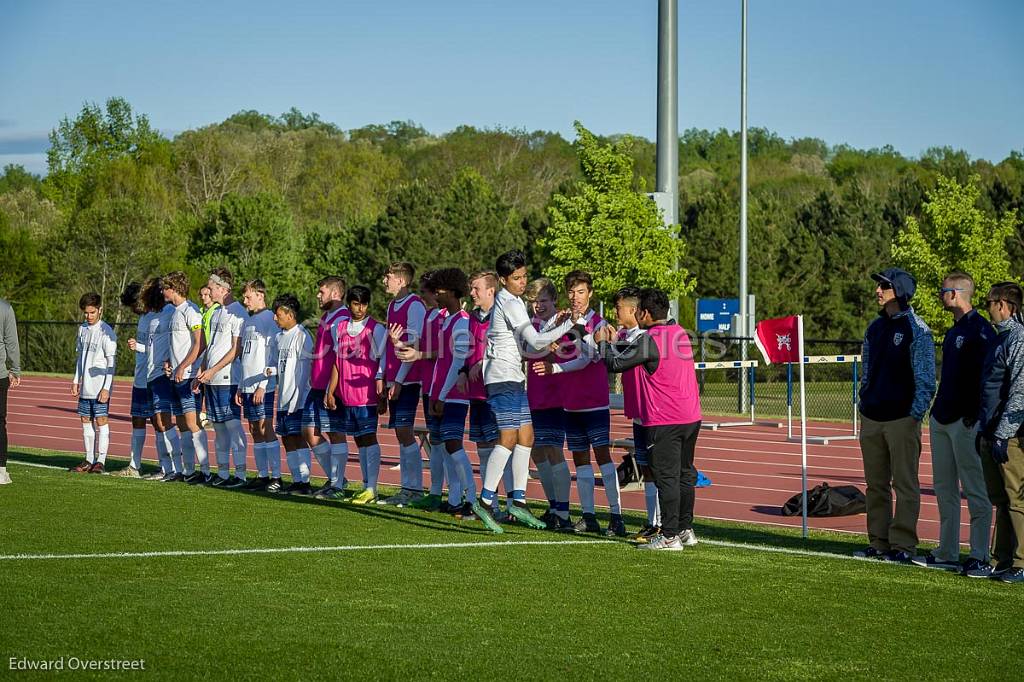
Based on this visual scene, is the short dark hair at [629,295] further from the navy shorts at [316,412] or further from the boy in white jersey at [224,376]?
the boy in white jersey at [224,376]

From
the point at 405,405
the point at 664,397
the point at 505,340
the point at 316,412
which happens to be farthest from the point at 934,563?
the point at 316,412

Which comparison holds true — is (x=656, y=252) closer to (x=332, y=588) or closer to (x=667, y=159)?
(x=667, y=159)

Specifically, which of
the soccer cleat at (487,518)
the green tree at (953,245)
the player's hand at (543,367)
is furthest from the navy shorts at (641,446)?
the green tree at (953,245)

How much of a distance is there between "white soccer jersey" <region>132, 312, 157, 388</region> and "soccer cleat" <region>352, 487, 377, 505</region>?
332cm

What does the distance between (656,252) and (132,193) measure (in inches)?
1846

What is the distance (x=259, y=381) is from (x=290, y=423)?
0.58 metres

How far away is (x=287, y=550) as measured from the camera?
8.27 meters

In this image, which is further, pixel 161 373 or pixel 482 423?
pixel 161 373

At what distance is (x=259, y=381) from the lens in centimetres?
1230

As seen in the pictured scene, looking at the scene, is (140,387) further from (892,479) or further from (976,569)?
(976,569)

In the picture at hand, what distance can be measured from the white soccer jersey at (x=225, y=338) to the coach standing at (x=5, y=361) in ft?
6.16

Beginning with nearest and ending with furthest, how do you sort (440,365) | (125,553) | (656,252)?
(125,553)
(440,365)
(656,252)

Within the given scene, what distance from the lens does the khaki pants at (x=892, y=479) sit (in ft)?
28.0

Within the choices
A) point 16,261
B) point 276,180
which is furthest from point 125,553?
point 276,180
